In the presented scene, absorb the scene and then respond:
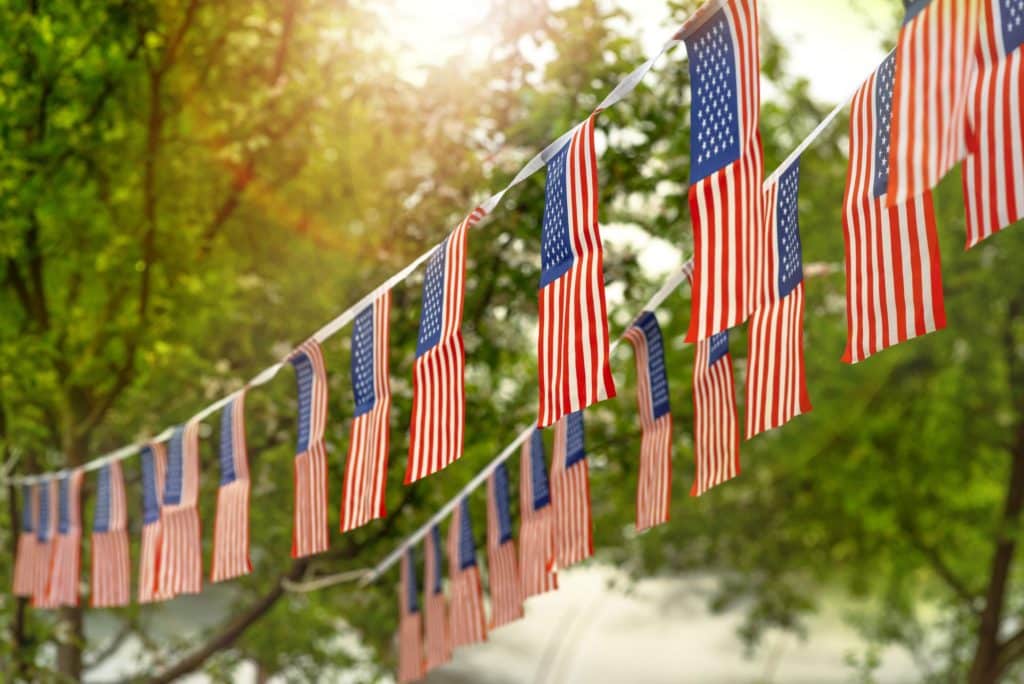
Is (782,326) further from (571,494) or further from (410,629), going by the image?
(410,629)

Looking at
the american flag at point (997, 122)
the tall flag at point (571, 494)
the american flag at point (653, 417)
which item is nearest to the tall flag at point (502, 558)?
the tall flag at point (571, 494)

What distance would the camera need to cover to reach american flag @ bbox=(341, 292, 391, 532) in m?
7.29

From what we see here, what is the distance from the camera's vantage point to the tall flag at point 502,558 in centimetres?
941

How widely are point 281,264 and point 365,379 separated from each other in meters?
7.55

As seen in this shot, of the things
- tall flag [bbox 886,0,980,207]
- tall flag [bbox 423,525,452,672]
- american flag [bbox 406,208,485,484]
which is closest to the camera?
tall flag [bbox 886,0,980,207]

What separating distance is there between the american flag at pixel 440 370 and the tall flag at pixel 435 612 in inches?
159

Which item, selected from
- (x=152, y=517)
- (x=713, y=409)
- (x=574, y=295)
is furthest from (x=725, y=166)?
(x=152, y=517)

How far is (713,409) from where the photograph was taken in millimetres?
7406

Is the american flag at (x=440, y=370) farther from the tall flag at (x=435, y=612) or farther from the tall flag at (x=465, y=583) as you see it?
the tall flag at (x=435, y=612)

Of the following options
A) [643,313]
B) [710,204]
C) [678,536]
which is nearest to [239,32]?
[643,313]

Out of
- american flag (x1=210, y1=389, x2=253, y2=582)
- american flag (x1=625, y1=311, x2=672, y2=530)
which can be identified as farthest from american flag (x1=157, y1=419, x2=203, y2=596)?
american flag (x1=625, y1=311, x2=672, y2=530)

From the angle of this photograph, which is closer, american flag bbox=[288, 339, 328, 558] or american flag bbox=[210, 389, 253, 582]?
american flag bbox=[288, 339, 328, 558]

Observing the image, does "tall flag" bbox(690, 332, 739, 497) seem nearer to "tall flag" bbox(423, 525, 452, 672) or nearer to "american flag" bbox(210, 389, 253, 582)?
"american flag" bbox(210, 389, 253, 582)

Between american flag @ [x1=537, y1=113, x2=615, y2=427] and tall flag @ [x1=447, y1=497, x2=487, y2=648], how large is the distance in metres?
4.44
